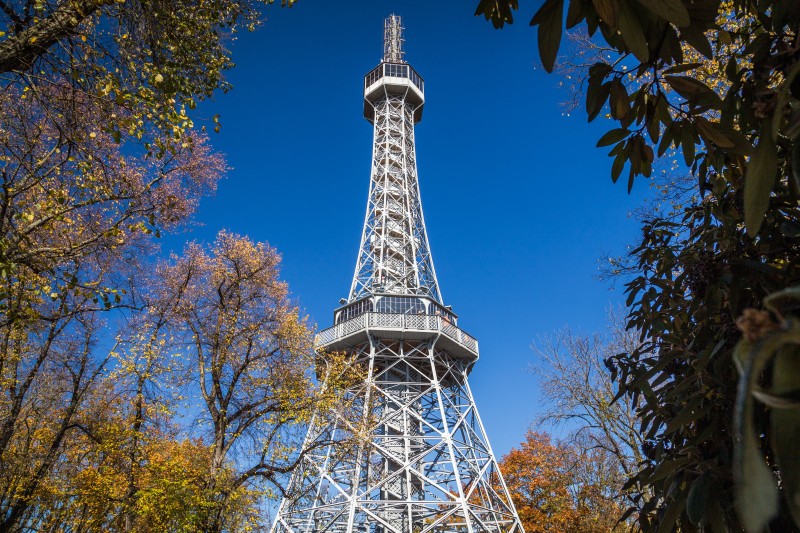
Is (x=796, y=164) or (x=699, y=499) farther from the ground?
(x=796, y=164)

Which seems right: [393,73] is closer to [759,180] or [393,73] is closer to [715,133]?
[715,133]

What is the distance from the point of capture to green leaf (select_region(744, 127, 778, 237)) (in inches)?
28.5

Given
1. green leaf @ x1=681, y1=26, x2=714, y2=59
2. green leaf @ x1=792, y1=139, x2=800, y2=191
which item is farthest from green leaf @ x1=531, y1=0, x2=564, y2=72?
green leaf @ x1=792, y1=139, x2=800, y2=191

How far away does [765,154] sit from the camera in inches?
28.9

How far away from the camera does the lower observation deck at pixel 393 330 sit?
25812 mm

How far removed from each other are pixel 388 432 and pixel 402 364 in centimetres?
352

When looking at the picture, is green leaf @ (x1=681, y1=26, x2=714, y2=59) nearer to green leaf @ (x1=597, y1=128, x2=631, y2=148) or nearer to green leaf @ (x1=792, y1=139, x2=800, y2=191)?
green leaf @ (x1=597, y1=128, x2=631, y2=148)

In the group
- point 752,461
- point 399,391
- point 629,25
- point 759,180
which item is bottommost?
point 752,461

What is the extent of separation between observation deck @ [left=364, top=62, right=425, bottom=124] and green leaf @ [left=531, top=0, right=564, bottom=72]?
38.8 metres

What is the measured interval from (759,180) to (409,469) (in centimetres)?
2343

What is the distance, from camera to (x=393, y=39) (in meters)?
41.9

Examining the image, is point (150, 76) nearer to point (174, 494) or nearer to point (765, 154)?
point (765, 154)

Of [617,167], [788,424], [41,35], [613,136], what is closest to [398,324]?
[41,35]

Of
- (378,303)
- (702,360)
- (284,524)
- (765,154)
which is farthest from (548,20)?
(378,303)
